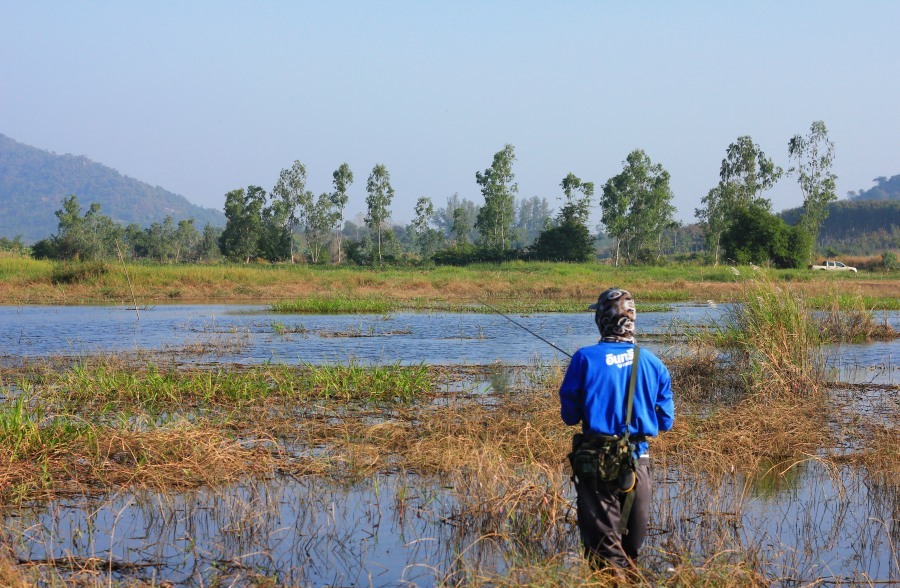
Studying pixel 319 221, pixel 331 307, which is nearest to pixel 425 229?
pixel 319 221

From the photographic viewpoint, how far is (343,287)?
39688 mm

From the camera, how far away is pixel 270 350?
1767 cm

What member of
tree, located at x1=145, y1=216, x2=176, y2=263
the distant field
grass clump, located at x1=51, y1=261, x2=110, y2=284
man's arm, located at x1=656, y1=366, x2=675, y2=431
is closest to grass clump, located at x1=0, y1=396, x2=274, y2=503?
man's arm, located at x1=656, y1=366, x2=675, y2=431

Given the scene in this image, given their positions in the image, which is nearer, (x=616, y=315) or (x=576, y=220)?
(x=616, y=315)

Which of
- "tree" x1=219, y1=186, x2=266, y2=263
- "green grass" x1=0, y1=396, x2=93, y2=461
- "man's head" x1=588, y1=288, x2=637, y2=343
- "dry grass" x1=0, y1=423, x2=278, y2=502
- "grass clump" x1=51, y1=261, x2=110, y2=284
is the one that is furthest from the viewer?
"tree" x1=219, y1=186, x2=266, y2=263

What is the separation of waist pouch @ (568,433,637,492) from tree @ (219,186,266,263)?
233ft

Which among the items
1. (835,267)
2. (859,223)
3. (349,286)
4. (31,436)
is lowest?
(31,436)

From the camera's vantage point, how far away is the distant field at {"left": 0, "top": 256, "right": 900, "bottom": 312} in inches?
1373

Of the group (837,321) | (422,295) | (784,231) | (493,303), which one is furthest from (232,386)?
(784,231)

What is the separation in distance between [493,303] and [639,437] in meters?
28.7

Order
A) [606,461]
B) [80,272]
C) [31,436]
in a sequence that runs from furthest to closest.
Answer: [80,272] → [31,436] → [606,461]

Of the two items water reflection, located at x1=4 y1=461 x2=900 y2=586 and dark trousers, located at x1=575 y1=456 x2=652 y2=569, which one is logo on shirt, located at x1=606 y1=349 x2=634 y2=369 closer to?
dark trousers, located at x1=575 y1=456 x2=652 y2=569

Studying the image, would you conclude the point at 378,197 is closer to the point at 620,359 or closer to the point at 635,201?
the point at 635,201

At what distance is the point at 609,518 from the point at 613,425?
51 cm
